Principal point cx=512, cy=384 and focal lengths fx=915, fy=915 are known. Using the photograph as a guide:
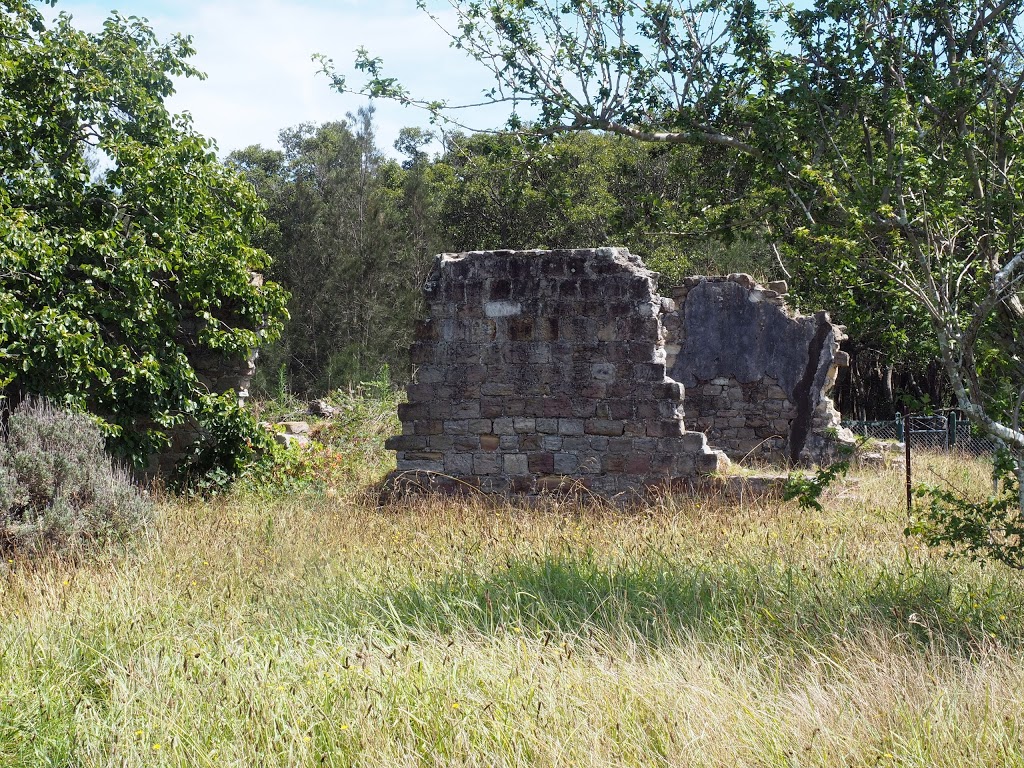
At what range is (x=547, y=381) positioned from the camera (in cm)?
861

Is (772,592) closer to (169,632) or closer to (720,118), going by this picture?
(169,632)

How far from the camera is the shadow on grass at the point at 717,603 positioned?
4.46 m

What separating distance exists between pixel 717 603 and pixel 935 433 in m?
13.2

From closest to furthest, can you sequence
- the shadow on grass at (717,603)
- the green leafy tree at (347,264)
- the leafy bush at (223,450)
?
the shadow on grass at (717,603) < the leafy bush at (223,450) < the green leafy tree at (347,264)

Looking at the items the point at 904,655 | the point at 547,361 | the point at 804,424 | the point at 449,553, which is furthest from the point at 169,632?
the point at 804,424

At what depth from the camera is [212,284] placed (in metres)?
9.30

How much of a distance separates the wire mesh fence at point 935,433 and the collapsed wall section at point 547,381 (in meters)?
7.58

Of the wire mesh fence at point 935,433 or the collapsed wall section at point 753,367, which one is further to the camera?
the wire mesh fence at point 935,433

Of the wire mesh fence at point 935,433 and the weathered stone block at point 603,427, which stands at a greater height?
the weathered stone block at point 603,427

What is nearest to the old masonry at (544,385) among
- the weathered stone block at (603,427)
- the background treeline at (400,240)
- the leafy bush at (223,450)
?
the weathered stone block at (603,427)

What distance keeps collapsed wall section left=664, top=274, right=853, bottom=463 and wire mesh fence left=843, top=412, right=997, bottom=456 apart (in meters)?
1.88

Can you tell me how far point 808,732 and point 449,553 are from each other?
3.18 meters

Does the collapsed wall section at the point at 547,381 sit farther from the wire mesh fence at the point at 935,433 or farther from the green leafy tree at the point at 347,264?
the green leafy tree at the point at 347,264

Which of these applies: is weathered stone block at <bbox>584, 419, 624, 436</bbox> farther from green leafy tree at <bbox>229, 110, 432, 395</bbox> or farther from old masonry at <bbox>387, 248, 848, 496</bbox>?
green leafy tree at <bbox>229, 110, 432, 395</bbox>
